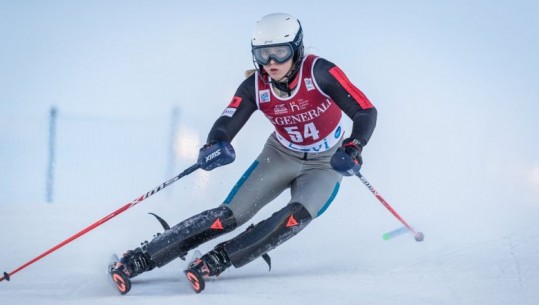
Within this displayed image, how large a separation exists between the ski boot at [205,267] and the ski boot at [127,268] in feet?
0.89

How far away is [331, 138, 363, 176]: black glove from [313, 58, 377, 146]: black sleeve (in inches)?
4.5

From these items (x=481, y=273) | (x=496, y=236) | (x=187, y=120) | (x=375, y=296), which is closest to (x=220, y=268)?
(x=375, y=296)

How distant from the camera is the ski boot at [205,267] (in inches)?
133

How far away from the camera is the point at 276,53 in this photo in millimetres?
3846

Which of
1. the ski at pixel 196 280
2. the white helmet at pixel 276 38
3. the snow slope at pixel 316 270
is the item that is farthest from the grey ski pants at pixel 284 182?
the white helmet at pixel 276 38

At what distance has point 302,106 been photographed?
13.1 feet

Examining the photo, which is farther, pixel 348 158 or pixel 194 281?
pixel 348 158

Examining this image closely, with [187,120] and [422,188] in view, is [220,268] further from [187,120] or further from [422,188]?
[187,120]

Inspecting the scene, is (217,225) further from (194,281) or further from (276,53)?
(276,53)

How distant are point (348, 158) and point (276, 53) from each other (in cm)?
79

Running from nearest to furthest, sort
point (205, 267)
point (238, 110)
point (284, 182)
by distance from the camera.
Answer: point (205, 267)
point (238, 110)
point (284, 182)

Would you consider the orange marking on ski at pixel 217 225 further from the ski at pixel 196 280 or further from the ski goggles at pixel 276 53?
the ski goggles at pixel 276 53

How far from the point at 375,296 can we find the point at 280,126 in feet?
4.58

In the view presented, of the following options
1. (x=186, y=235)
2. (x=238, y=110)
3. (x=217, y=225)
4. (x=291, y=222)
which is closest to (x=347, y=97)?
(x=238, y=110)
